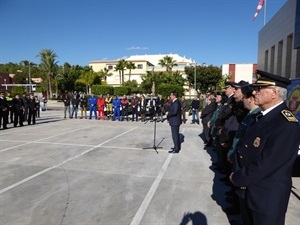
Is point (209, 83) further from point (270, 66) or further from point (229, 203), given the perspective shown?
point (229, 203)

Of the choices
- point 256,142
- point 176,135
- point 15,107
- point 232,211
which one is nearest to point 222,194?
point 232,211

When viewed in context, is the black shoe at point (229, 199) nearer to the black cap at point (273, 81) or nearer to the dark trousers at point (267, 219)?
the dark trousers at point (267, 219)

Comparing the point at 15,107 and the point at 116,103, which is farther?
the point at 116,103

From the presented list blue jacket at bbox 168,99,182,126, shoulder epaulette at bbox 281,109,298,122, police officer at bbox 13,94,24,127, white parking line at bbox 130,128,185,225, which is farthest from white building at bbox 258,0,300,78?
shoulder epaulette at bbox 281,109,298,122

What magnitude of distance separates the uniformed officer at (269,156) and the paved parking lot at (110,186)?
1.87m

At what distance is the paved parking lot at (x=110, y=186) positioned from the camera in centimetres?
404

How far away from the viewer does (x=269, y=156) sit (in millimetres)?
2076

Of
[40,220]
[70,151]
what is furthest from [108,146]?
[40,220]

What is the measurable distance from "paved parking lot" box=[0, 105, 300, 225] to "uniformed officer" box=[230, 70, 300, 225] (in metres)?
1.87

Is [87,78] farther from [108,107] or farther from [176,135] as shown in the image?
[176,135]

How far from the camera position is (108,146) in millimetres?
9359

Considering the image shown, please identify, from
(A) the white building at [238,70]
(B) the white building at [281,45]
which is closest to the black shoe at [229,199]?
(B) the white building at [281,45]

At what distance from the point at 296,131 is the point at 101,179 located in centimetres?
448

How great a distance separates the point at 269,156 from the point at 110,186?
3.86 meters
